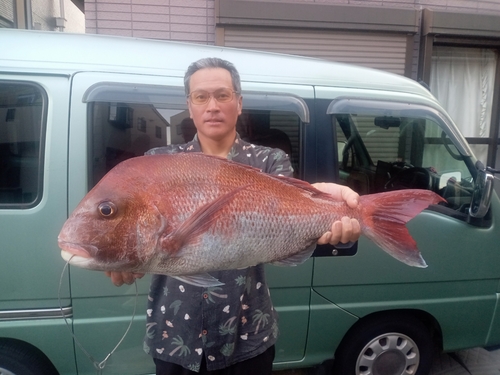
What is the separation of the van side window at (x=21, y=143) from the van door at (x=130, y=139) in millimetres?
196

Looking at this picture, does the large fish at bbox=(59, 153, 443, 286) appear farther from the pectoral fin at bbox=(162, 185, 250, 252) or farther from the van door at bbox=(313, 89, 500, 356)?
the van door at bbox=(313, 89, 500, 356)

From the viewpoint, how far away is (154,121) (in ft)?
8.27

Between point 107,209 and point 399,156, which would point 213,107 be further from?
point 399,156

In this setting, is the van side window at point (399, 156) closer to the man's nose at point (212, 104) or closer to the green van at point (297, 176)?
the green van at point (297, 176)

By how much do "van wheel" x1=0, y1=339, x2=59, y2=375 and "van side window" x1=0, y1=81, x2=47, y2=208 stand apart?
0.86 metres

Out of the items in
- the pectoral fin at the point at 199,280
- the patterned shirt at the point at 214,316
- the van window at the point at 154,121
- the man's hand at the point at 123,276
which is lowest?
the patterned shirt at the point at 214,316

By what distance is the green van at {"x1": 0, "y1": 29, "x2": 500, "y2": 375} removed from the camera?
2.31 metres

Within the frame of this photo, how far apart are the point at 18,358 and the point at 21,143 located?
1.28 metres

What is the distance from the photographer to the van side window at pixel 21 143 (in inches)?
91.0

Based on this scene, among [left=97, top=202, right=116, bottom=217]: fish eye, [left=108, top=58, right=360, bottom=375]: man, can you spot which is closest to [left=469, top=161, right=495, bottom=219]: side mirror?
[left=108, top=58, right=360, bottom=375]: man

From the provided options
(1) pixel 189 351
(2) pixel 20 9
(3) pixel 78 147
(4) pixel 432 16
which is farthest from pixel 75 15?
(1) pixel 189 351

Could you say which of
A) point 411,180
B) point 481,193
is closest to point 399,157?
point 411,180

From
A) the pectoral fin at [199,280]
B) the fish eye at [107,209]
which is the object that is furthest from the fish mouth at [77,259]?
the pectoral fin at [199,280]

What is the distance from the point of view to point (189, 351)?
1754mm
